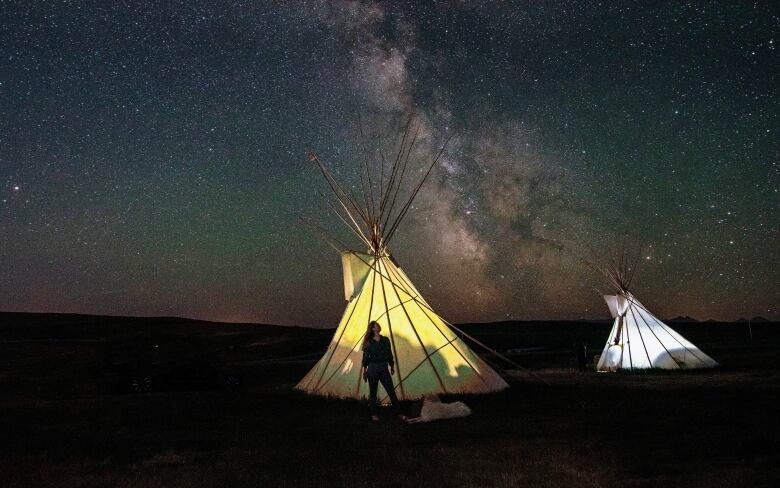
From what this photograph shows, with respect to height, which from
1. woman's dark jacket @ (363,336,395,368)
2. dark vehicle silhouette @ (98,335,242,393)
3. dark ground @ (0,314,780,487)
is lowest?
dark ground @ (0,314,780,487)

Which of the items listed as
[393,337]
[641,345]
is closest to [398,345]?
[393,337]

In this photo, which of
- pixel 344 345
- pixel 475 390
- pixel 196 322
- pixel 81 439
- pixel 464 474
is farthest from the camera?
pixel 196 322

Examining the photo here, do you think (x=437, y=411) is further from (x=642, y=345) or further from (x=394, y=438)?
(x=642, y=345)

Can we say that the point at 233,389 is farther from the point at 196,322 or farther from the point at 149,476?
the point at 196,322

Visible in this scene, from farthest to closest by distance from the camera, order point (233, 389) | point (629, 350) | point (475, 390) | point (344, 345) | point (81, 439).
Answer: point (629, 350), point (233, 389), point (344, 345), point (475, 390), point (81, 439)

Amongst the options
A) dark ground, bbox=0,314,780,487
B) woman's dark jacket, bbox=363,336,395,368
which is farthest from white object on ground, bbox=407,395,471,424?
woman's dark jacket, bbox=363,336,395,368

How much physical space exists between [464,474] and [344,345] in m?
7.58

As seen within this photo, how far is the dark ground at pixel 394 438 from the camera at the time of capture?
593 cm

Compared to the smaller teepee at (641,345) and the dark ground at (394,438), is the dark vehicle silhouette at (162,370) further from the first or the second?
the smaller teepee at (641,345)

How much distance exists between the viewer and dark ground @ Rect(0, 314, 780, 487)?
5926 millimetres

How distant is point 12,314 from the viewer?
63.2 m

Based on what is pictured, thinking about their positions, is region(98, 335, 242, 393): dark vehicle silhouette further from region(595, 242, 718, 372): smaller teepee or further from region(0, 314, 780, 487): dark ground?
region(595, 242, 718, 372): smaller teepee

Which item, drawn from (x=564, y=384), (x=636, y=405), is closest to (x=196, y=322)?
(x=564, y=384)

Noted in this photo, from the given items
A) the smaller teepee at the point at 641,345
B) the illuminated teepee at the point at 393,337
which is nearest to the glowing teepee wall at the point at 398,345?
the illuminated teepee at the point at 393,337
